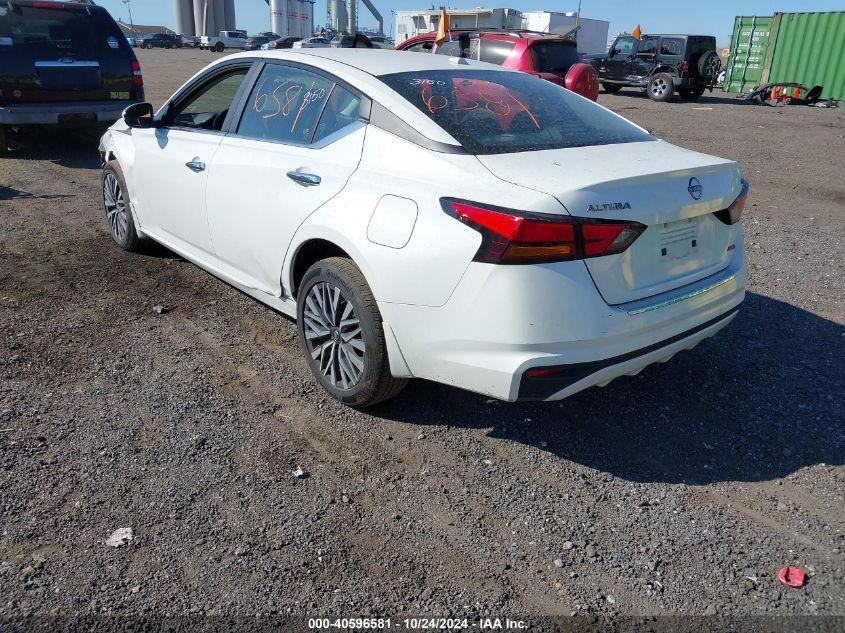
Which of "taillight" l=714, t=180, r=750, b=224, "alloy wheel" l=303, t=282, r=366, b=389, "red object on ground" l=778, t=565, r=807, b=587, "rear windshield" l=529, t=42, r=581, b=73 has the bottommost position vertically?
"red object on ground" l=778, t=565, r=807, b=587

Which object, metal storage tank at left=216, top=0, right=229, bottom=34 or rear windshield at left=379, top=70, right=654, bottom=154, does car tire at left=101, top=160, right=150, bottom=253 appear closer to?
rear windshield at left=379, top=70, right=654, bottom=154

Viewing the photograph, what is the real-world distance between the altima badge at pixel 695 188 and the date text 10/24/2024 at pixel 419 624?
1873mm

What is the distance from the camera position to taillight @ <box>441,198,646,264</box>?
259 centimetres

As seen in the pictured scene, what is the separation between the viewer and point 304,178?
3.42m

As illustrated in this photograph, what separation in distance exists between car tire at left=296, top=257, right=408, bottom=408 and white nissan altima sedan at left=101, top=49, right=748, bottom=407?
1 cm

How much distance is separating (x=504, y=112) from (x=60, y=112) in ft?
25.0

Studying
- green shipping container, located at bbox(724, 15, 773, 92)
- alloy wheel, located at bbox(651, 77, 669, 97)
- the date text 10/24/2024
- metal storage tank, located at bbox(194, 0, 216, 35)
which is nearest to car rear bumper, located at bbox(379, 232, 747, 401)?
the date text 10/24/2024

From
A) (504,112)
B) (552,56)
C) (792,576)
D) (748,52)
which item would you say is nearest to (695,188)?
(504,112)

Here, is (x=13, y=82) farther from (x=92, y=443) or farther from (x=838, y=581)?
(x=838, y=581)

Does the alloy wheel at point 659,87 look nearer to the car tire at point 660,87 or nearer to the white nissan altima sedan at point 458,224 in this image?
the car tire at point 660,87

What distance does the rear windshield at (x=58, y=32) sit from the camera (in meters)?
8.65

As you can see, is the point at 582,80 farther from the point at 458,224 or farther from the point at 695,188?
the point at 458,224

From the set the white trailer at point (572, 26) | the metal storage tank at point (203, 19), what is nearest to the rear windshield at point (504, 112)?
the white trailer at point (572, 26)

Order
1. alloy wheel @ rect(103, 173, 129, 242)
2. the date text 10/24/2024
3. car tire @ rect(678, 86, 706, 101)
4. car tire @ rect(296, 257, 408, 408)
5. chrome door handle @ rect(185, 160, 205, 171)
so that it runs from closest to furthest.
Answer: the date text 10/24/2024
car tire @ rect(296, 257, 408, 408)
chrome door handle @ rect(185, 160, 205, 171)
alloy wheel @ rect(103, 173, 129, 242)
car tire @ rect(678, 86, 706, 101)
